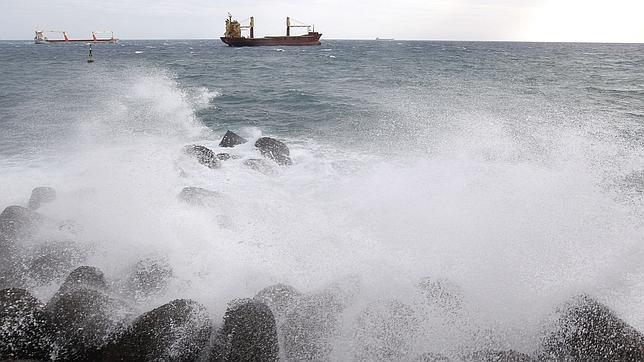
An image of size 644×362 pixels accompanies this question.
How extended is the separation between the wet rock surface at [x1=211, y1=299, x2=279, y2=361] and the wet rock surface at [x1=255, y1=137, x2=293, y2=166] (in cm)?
778

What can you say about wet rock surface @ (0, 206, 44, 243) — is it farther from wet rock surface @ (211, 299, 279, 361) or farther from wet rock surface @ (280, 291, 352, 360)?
wet rock surface @ (280, 291, 352, 360)

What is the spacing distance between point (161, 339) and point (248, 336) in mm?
956


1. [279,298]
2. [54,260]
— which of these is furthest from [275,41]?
[279,298]

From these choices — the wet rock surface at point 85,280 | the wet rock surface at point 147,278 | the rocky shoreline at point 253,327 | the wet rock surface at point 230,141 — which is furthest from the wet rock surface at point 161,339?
the wet rock surface at point 230,141

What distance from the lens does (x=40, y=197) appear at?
891 cm

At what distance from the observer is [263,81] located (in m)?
31.4

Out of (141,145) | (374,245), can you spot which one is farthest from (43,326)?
(141,145)

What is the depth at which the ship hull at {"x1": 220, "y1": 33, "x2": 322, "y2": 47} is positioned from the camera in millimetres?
80438

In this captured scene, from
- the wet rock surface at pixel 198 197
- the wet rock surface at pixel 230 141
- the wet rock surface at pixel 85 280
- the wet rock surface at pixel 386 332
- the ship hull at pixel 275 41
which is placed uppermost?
the ship hull at pixel 275 41

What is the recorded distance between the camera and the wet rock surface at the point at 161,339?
14.7ft

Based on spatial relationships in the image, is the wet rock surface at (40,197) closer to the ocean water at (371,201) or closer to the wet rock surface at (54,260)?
the ocean water at (371,201)

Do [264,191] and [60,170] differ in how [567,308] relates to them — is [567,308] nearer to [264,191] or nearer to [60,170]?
[264,191]

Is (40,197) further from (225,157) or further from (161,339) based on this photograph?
(161,339)

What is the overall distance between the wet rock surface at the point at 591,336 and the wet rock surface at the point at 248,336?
10.7 feet
